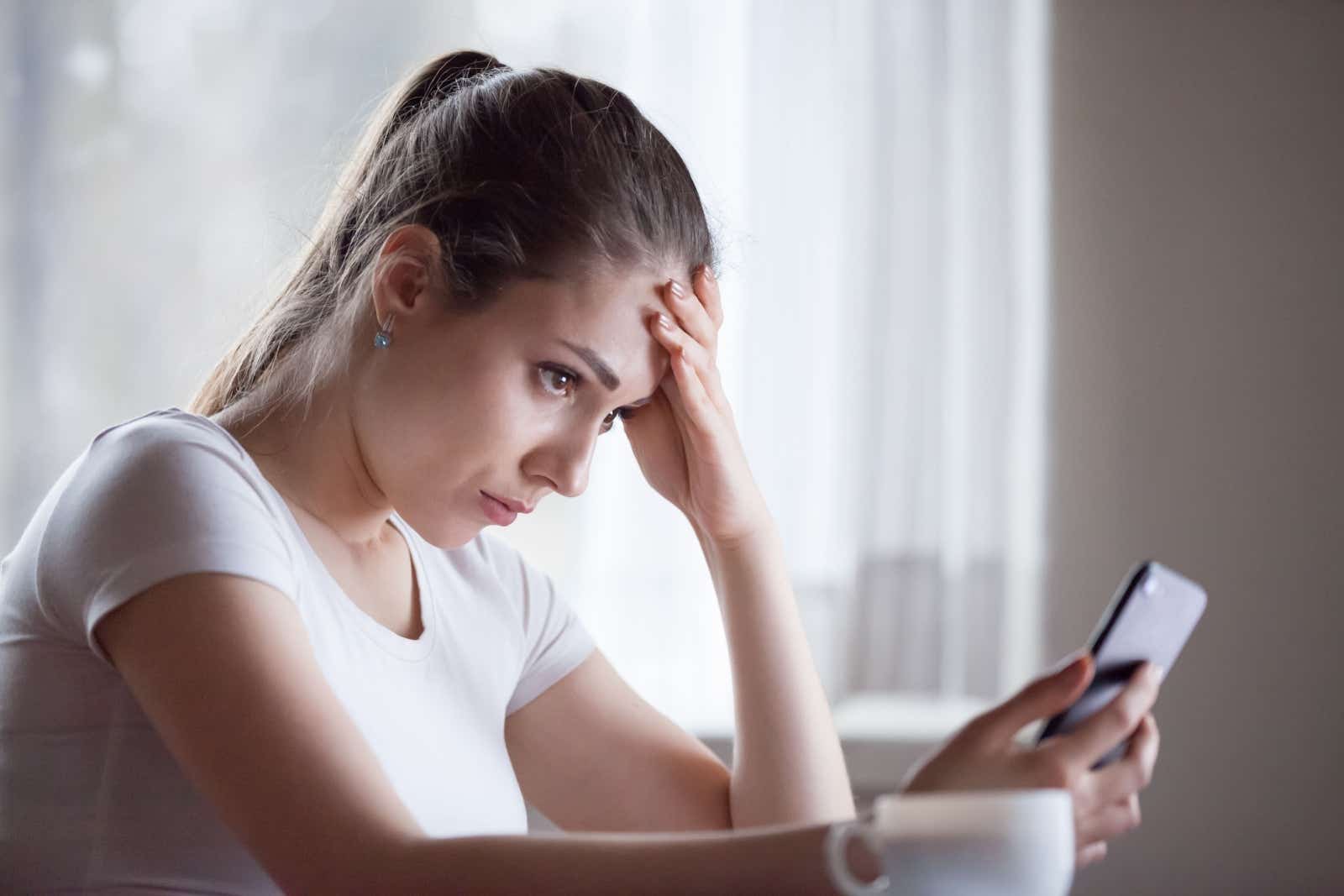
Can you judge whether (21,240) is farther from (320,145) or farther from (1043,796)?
(1043,796)

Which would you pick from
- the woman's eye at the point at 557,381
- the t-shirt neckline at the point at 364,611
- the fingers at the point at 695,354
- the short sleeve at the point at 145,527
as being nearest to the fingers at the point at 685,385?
the fingers at the point at 695,354

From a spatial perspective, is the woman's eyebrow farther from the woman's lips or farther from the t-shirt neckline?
the t-shirt neckline

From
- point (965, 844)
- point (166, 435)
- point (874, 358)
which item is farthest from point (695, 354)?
point (874, 358)

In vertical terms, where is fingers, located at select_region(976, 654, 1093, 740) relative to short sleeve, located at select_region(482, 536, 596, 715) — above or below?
above

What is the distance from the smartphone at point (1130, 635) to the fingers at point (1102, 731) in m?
0.02

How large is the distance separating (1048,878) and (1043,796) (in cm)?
5

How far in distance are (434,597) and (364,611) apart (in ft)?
0.45

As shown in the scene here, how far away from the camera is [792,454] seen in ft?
8.62

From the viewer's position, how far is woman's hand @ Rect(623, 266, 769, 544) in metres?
1.32

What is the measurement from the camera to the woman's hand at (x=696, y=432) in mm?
1324

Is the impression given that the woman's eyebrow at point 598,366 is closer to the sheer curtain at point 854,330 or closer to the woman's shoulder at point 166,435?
the woman's shoulder at point 166,435

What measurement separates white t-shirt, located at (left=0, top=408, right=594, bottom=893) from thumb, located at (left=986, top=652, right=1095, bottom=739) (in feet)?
1.80

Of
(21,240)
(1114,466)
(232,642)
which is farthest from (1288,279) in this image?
(21,240)

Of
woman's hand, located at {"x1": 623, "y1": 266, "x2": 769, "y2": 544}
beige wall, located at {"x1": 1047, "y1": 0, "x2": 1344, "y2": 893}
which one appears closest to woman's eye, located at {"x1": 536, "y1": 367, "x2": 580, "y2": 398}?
woman's hand, located at {"x1": 623, "y1": 266, "x2": 769, "y2": 544}
